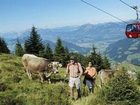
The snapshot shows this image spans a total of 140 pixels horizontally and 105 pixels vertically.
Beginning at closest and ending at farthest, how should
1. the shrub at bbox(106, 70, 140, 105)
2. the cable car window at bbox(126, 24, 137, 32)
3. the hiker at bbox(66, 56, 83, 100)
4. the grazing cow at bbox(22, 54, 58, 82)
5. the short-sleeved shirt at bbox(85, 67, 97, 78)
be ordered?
1. the shrub at bbox(106, 70, 140, 105)
2. the hiker at bbox(66, 56, 83, 100)
3. the short-sleeved shirt at bbox(85, 67, 97, 78)
4. the grazing cow at bbox(22, 54, 58, 82)
5. the cable car window at bbox(126, 24, 137, 32)

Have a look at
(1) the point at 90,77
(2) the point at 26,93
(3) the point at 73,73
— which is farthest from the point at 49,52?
(3) the point at 73,73

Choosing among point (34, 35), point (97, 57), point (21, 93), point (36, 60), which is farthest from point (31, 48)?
point (21, 93)

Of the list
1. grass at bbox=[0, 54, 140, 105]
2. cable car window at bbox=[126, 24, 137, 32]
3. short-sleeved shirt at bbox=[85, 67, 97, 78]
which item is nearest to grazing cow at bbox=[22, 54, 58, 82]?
grass at bbox=[0, 54, 140, 105]

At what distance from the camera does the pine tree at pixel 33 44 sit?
95.0 m

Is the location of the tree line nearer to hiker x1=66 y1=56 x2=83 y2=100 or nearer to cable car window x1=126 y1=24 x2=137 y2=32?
cable car window x1=126 y1=24 x2=137 y2=32

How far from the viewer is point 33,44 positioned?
314 ft

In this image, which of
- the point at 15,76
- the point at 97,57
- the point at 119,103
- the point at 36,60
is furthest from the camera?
the point at 97,57

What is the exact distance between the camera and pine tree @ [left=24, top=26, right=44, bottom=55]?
312ft

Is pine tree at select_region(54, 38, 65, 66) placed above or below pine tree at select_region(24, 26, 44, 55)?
below

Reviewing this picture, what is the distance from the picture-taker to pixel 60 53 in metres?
93.3

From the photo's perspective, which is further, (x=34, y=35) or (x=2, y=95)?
(x=34, y=35)

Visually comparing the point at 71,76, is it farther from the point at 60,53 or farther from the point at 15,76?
the point at 60,53

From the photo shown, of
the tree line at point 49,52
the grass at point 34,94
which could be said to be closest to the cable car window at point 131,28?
the grass at point 34,94

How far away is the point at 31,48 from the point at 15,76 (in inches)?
2829
